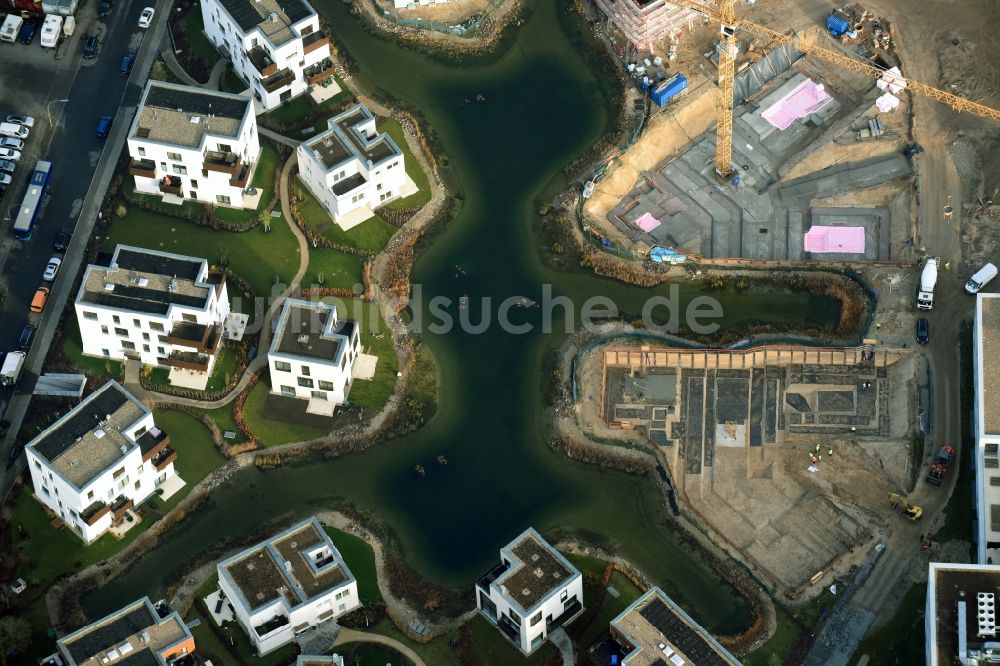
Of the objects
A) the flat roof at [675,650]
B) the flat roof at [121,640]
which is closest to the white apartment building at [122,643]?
the flat roof at [121,640]

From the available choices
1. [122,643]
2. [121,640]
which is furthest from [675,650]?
[121,640]

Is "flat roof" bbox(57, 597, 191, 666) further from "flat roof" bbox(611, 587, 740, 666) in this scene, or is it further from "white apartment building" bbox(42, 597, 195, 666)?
"flat roof" bbox(611, 587, 740, 666)

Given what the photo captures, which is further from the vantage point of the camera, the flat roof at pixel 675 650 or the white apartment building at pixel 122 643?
the flat roof at pixel 675 650

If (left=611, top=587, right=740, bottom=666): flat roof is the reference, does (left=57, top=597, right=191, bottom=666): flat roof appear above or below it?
above

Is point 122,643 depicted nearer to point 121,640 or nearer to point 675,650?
point 121,640

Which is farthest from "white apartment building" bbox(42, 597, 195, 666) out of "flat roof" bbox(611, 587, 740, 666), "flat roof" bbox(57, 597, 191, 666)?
"flat roof" bbox(611, 587, 740, 666)

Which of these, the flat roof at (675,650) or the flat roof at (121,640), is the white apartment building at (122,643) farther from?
the flat roof at (675,650)

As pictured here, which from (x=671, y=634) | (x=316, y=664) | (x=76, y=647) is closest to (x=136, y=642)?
(x=76, y=647)

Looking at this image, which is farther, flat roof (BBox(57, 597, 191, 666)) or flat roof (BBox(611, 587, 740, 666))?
flat roof (BBox(611, 587, 740, 666))
